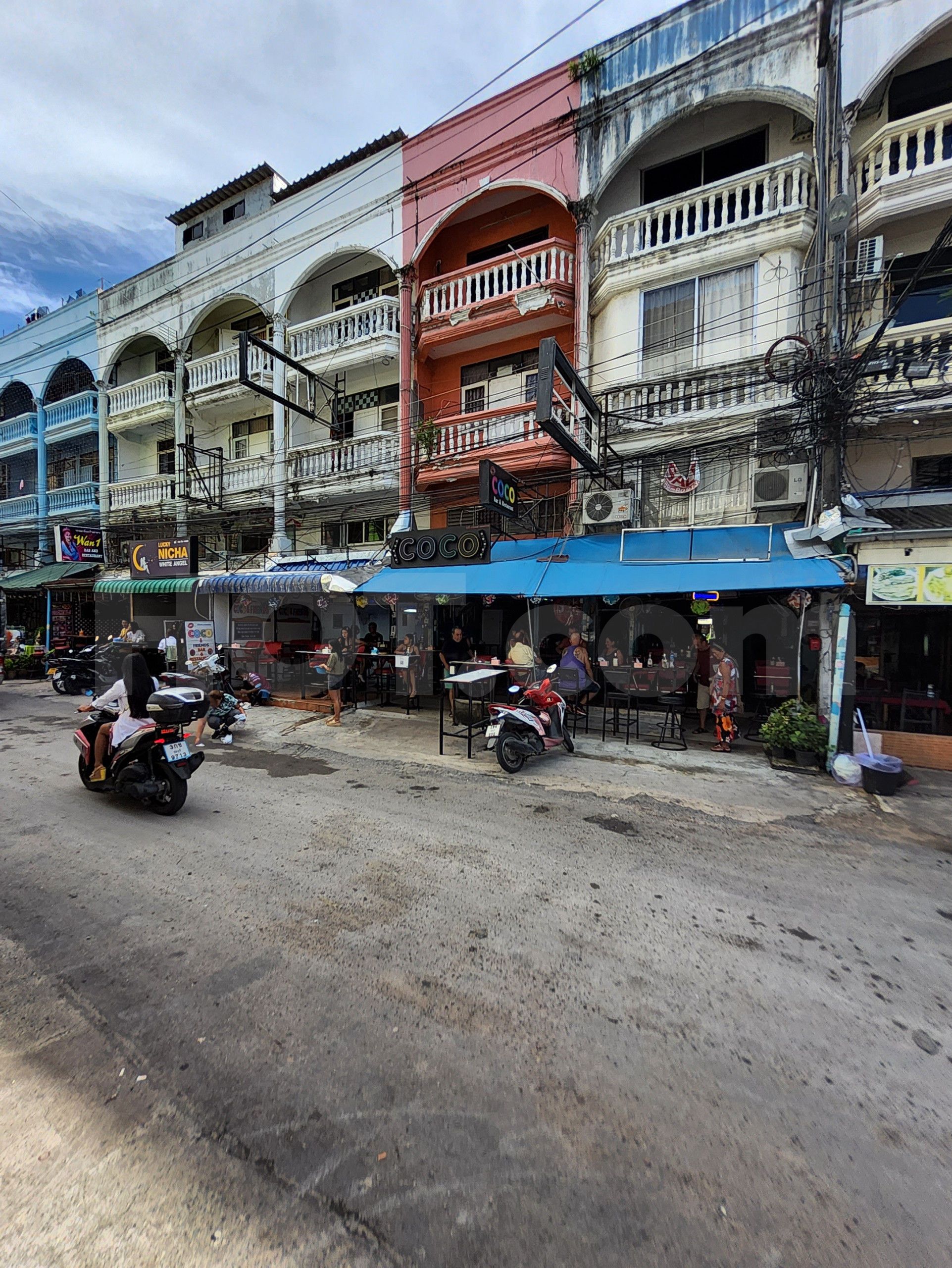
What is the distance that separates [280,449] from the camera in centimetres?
1655

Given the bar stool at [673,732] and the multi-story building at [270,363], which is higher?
the multi-story building at [270,363]

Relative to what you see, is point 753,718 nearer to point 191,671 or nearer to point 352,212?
point 191,671

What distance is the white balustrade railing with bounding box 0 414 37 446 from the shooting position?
2394 centimetres

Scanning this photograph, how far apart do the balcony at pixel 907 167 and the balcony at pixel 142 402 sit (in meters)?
20.2

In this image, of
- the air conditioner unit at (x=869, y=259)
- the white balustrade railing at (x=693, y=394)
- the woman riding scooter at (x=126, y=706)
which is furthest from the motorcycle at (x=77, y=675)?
the air conditioner unit at (x=869, y=259)

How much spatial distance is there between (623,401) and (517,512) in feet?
10.8

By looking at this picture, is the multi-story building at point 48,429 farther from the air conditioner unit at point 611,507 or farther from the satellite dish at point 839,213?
the satellite dish at point 839,213

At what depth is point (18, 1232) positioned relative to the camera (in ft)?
6.04

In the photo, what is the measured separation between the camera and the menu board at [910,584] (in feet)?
23.3

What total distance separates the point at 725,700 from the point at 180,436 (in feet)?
62.8

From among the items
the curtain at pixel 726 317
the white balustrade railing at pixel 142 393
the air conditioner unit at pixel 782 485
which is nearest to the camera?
the air conditioner unit at pixel 782 485

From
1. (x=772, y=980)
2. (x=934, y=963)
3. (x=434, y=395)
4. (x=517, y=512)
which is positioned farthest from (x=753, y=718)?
(x=434, y=395)

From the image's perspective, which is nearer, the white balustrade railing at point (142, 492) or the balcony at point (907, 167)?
the balcony at point (907, 167)

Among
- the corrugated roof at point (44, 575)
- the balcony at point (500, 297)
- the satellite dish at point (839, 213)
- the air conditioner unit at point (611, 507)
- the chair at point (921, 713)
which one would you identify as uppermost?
the balcony at point (500, 297)
